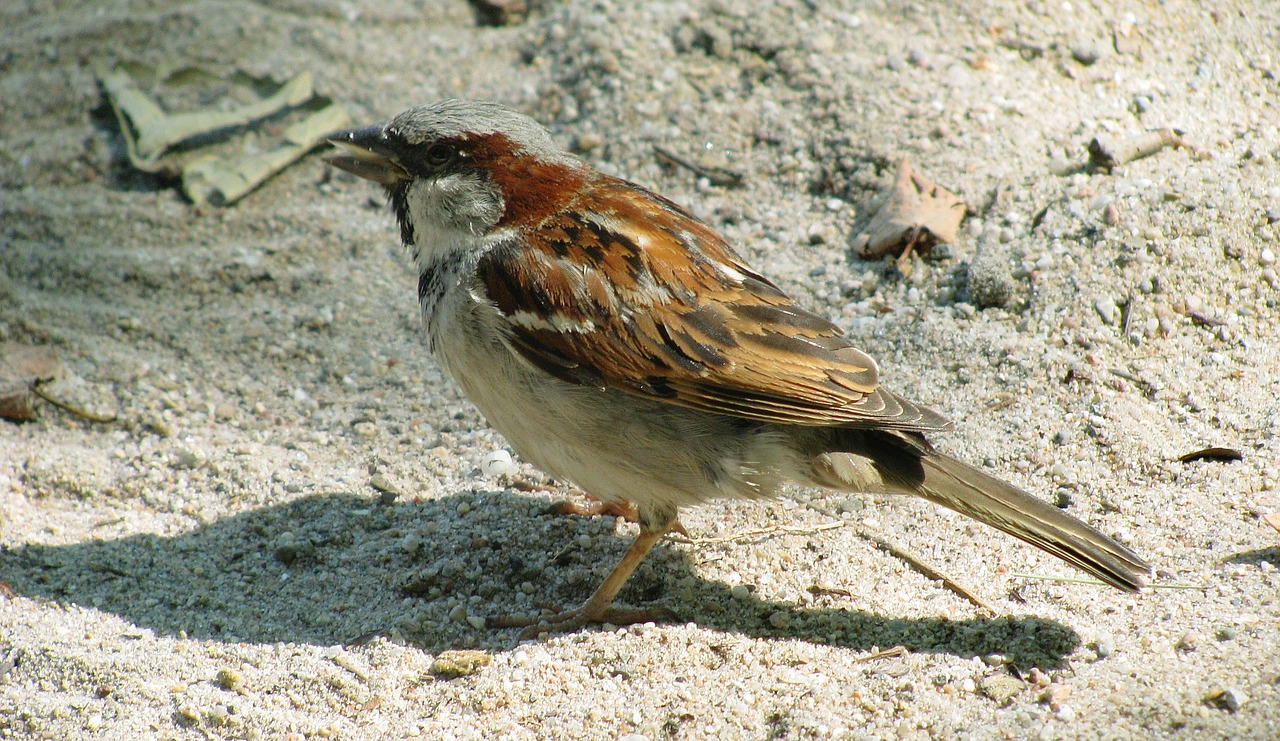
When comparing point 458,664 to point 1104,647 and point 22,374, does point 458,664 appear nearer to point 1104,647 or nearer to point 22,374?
point 1104,647

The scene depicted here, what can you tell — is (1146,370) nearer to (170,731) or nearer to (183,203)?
(170,731)

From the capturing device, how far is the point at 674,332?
3553 mm

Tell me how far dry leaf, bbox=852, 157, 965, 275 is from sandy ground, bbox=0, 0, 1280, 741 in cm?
11

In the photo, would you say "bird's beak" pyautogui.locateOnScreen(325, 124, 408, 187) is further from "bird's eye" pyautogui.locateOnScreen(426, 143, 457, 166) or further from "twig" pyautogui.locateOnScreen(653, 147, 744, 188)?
"twig" pyautogui.locateOnScreen(653, 147, 744, 188)

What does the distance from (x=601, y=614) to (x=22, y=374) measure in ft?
9.22

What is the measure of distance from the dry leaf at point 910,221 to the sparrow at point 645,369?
124 cm

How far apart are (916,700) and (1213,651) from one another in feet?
2.63

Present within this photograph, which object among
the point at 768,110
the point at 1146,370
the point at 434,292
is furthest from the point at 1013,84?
the point at 434,292

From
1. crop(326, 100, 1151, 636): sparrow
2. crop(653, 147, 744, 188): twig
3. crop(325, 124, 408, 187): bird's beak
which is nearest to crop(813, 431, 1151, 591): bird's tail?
crop(326, 100, 1151, 636): sparrow

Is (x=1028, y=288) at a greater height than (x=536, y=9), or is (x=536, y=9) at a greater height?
(x=536, y=9)

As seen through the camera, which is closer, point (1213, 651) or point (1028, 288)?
point (1213, 651)

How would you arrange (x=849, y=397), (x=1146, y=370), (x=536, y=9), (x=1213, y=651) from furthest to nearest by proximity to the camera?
(x=536, y=9)
(x=1146, y=370)
(x=849, y=397)
(x=1213, y=651)

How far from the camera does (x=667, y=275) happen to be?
12.0 ft

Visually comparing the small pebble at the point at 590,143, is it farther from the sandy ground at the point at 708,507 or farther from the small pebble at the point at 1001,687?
the small pebble at the point at 1001,687
